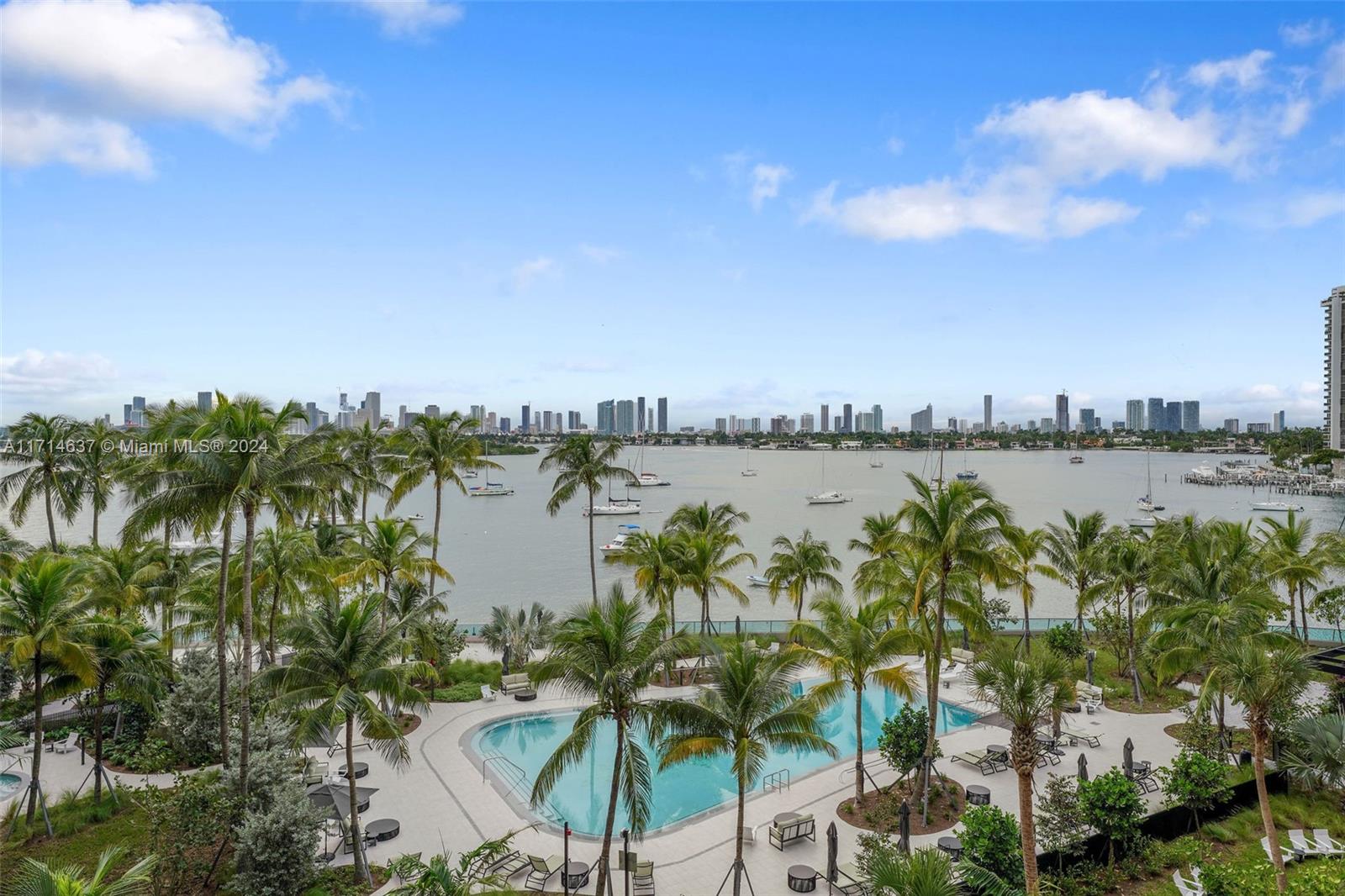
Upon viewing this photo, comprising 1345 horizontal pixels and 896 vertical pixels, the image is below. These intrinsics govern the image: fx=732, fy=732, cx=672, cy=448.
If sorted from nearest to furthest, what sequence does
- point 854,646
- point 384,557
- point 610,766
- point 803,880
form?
point 803,880 < point 854,646 < point 610,766 < point 384,557

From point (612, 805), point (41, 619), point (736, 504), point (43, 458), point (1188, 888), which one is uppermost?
point (43, 458)

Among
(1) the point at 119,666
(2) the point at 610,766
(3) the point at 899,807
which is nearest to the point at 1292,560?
(3) the point at 899,807

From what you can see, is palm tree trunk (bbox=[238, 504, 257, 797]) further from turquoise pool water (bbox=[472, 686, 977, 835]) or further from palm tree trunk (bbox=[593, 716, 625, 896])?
palm tree trunk (bbox=[593, 716, 625, 896])

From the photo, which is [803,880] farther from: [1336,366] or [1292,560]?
[1336,366]

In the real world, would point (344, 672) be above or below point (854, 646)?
above

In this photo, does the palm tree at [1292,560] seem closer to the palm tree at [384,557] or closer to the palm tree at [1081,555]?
the palm tree at [1081,555]

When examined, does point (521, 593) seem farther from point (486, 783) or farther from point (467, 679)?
point (486, 783)

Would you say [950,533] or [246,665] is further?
[246,665]

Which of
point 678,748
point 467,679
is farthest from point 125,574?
point 678,748
